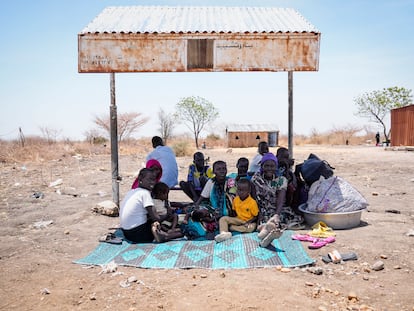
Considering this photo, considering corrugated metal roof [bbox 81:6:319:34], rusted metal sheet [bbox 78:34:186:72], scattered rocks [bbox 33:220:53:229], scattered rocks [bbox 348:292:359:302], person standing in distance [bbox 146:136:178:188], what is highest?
corrugated metal roof [bbox 81:6:319:34]

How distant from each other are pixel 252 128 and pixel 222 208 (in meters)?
34.9

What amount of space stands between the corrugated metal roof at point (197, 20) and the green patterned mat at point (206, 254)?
3.53 m

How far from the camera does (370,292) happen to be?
3.54 meters

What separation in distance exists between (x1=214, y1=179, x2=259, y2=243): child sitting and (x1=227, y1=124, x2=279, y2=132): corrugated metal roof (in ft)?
112

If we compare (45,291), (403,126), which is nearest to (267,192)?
(45,291)

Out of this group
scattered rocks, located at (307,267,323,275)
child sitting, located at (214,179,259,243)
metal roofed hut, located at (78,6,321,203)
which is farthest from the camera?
metal roofed hut, located at (78,6,321,203)

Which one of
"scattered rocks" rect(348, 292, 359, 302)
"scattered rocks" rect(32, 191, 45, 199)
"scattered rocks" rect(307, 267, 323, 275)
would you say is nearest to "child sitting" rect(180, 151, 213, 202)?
"scattered rocks" rect(307, 267, 323, 275)

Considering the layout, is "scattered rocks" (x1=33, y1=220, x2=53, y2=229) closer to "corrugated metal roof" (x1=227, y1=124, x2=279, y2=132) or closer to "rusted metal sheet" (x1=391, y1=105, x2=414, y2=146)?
"rusted metal sheet" (x1=391, y1=105, x2=414, y2=146)

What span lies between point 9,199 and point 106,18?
16.5ft

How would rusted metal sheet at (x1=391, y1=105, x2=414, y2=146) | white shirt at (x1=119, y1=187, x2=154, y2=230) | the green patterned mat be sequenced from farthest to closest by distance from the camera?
rusted metal sheet at (x1=391, y1=105, x2=414, y2=146)
white shirt at (x1=119, y1=187, x2=154, y2=230)
the green patterned mat

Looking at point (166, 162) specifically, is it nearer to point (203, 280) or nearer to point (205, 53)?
point (205, 53)

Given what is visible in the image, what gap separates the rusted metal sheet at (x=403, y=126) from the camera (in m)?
25.0

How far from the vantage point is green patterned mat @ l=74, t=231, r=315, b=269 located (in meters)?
4.30

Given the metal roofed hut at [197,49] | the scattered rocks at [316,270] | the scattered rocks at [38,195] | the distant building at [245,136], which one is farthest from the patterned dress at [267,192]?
the distant building at [245,136]
